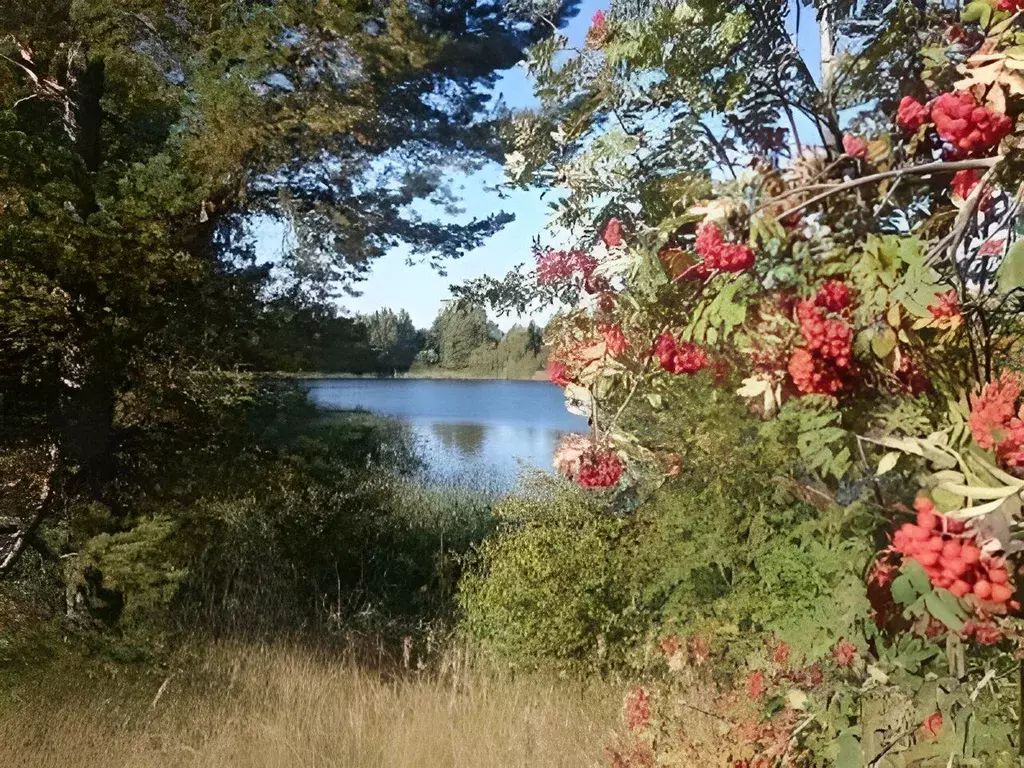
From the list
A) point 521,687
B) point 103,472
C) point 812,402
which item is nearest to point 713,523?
point 521,687

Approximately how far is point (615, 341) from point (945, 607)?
80cm

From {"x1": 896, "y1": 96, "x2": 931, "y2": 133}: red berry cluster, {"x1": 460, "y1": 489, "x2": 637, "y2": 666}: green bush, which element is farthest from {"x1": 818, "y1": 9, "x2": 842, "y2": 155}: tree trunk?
{"x1": 460, "y1": 489, "x2": 637, "y2": 666}: green bush

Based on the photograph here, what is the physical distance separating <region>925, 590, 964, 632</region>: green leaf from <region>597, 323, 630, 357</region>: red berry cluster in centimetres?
77

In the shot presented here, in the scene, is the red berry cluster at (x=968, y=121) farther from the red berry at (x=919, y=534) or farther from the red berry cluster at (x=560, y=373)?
the red berry cluster at (x=560, y=373)

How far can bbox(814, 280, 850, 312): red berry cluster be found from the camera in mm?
1161

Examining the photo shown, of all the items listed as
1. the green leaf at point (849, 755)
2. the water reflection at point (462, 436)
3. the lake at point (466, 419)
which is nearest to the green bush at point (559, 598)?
the lake at point (466, 419)

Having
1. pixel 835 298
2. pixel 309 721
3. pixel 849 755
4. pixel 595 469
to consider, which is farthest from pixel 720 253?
pixel 309 721

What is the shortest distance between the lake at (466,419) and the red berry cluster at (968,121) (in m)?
2.81

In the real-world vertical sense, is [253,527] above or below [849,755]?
below

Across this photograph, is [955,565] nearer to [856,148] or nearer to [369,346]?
[856,148]

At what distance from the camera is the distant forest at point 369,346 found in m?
3.58

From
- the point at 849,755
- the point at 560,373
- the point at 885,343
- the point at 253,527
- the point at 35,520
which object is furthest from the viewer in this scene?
the point at 253,527

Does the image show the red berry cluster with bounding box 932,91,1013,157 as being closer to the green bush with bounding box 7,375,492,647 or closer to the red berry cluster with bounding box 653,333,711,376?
the red berry cluster with bounding box 653,333,711,376

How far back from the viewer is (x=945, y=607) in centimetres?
93
